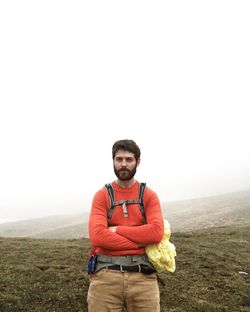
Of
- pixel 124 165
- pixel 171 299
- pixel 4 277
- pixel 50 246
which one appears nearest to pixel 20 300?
pixel 4 277

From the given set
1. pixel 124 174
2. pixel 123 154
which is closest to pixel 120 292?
pixel 124 174

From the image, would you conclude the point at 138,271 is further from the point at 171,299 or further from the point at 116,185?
the point at 171,299

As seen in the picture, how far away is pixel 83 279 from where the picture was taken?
17391 mm

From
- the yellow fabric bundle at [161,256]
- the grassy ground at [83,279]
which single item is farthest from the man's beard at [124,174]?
the grassy ground at [83,279]

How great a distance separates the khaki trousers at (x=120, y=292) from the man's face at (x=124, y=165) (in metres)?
2.17

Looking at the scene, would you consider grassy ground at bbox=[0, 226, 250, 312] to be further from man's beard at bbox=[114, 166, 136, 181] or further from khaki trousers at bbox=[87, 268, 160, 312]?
man's beard at bbox=[114, 166, 136, 181]

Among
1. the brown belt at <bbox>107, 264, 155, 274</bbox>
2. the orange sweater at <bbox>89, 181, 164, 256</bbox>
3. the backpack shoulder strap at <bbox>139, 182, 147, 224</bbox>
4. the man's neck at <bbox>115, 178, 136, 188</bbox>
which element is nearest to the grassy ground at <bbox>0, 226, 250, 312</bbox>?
the brown belt at <bbox>107, 264, 155, 274</bbox>

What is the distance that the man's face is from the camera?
8023 mm

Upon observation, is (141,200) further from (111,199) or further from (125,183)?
(111,199)

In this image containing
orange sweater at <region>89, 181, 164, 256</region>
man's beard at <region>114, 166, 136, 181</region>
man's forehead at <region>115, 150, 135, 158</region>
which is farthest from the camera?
man's forehead at <region>115, 150, 135, 158</region>

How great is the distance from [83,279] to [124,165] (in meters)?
11.4

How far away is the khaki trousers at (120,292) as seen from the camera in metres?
7.57

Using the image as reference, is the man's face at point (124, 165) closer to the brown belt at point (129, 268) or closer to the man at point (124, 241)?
the man at point (124, 241)

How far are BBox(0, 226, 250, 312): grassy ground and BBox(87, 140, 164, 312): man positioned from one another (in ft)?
24.4
